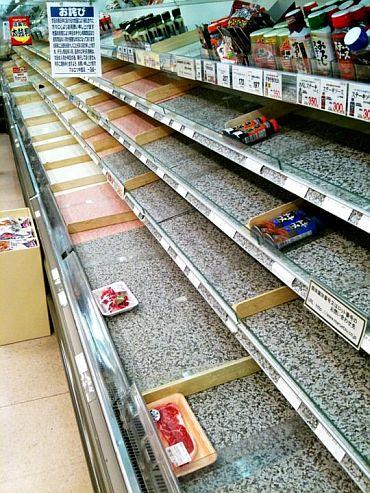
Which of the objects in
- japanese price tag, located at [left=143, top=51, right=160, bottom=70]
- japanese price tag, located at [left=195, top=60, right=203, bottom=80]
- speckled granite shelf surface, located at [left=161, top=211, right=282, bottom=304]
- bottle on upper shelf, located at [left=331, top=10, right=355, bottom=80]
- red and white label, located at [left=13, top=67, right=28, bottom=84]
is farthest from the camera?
red and white label, located at [left=13, top=67, right=28, bottom=84]

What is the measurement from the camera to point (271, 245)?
4.74 ft

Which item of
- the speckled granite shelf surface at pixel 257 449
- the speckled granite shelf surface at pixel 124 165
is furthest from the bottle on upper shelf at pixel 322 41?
the speckled granite shelf surface at pixel 124 165

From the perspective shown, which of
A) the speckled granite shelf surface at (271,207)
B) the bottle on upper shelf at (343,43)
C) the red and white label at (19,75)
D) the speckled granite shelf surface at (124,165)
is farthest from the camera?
the red and white label at (19,75)

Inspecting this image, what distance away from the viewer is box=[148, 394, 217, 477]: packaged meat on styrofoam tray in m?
1.39

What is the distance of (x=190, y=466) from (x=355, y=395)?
1.64ft

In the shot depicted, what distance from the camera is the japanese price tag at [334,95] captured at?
1.10 meters

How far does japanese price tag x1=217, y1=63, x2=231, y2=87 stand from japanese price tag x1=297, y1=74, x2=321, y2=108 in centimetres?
44

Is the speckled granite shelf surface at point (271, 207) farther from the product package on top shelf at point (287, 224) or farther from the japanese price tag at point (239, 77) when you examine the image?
the japanese price tag at point (239, 77)

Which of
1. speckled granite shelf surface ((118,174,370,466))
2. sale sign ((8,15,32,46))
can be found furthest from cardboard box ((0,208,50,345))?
sale sign ((8,15,32,46))

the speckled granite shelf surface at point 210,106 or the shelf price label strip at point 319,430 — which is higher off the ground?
the speckled granite shelf surface at point 210,106

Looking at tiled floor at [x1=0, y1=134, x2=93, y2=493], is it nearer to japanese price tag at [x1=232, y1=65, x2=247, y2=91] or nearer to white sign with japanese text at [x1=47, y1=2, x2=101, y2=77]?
white sign with japanese text at [x1=47, y1=2, x2=101, y2=77]

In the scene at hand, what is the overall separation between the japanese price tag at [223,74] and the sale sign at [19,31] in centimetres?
574

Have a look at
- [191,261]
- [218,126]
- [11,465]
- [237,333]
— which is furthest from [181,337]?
[11,465]

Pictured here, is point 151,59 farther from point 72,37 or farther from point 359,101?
point 359,101
